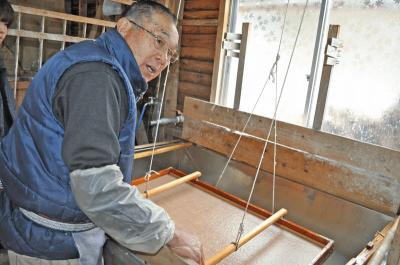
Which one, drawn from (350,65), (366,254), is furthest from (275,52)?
(366,254)

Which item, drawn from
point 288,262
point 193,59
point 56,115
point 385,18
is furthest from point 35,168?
point 193,59

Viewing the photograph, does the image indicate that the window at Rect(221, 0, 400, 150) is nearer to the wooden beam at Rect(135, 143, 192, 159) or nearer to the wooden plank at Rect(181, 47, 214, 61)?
the wooden plank at Rect(181, 47, 214, 61)

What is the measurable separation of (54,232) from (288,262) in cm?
125

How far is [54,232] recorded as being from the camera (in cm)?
99

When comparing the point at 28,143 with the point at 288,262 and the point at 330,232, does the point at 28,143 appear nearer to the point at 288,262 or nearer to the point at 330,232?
the point at 288,262

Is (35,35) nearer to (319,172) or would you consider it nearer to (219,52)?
(219,52)

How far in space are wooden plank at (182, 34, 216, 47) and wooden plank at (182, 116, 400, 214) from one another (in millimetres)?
962

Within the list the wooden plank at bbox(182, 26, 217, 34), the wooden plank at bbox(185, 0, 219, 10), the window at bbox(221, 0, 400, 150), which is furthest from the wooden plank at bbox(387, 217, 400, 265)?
the wooden plank at bbox(185, 0, 219, 10)

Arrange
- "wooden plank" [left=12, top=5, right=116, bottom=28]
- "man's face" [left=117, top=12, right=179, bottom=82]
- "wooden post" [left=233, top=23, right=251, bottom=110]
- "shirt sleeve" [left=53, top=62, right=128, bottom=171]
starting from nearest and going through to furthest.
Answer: "shirt sleeve" [left=53, top=62, right=128, bottom=171], "man's face" [left=117, top=12, right=179, bottom=82], "wooden post" [left=233, top=23, right=251, bottom=110], "wooden plank" [left=12, top=5, right=116, bottom=28]

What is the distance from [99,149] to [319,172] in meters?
1.87

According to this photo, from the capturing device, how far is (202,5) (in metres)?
3.35

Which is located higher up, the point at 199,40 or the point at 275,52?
the point at 199,40

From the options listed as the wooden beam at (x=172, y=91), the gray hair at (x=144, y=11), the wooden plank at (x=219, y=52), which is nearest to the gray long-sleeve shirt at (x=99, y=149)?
the gray hair at (x=144, y=11)

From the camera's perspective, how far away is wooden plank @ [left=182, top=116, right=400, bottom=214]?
6.45 feet
